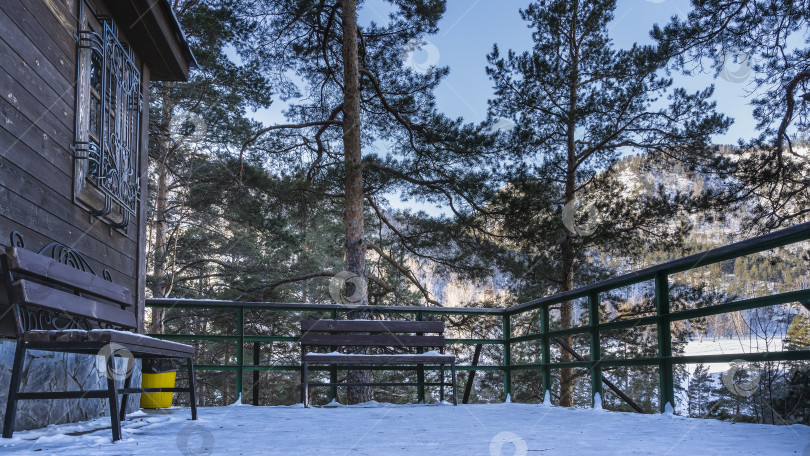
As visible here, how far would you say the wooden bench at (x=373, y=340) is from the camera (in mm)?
5438

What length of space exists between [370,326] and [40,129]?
345 centimetres

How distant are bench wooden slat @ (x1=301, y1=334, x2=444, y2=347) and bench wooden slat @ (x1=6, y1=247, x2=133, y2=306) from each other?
223 centimetres

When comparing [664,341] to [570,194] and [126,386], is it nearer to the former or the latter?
[126,386]

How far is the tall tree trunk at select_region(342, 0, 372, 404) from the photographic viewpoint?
28.5ft

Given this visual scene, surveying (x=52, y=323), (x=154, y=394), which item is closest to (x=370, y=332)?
(x=154, y=394)

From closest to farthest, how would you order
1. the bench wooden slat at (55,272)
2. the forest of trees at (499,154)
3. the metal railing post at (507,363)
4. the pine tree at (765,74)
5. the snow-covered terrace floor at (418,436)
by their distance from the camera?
the snow-covered terrace floor at (418,436), the bench wooden slat at (55,272), the metal railing post at (507,363), the pine tree at (765,74), the forest of trees at (499,154)

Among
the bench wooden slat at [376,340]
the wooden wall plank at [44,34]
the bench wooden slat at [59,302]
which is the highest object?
the wooden wall plank at [44,34]

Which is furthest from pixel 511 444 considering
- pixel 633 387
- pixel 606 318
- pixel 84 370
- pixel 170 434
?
pixel 633 387

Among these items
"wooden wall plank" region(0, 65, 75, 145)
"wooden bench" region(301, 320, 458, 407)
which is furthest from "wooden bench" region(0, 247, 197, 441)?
"wooden bench" region(301, 320, 458, 407)

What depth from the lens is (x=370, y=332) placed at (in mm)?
6012

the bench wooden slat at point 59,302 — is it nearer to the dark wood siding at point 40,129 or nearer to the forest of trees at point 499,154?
the dark wood siding at point 40,129

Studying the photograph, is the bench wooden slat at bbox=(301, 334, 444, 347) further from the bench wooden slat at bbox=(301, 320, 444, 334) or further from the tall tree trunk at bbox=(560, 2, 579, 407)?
the tall tree trunk at bbox=(560, 2, 579, 407)

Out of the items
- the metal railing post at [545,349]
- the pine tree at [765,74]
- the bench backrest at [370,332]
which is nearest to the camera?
the metal railing post at [545,349]

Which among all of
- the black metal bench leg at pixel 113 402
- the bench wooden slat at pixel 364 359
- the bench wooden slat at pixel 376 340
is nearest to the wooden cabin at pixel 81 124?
the black metal bench leg at pixel 113 402
